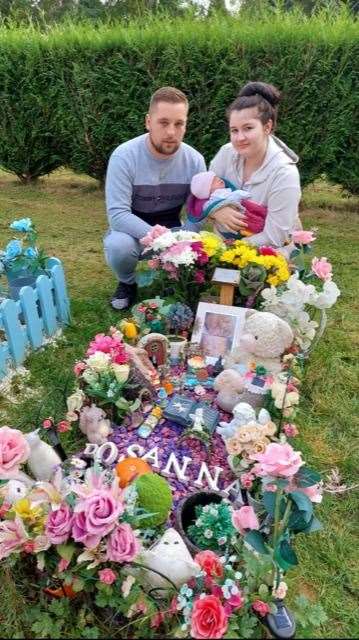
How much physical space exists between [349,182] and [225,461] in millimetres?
5147

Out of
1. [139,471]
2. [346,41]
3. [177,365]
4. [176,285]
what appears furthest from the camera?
[346,41]

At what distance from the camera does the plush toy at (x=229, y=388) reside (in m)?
2.52

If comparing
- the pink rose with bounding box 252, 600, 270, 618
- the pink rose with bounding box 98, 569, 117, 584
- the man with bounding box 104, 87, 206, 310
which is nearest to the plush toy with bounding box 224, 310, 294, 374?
the pink rose with bounding box 252, 600, 270, 618

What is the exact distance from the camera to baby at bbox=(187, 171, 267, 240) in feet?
10.9

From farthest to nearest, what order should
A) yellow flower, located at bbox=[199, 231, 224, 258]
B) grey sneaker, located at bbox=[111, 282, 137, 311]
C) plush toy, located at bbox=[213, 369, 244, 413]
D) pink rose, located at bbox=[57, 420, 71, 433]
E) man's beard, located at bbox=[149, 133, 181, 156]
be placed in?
grey sneaker, located at bbox=[111, 282, 137, 311] < man's beard, located at bbox=[149, 133, 181, 156] < yellow flower, located at bbox=[199, 231, 224, 258] < plush toy, located at bbox=[213, 369, 244, 413] < pink rose, located at bbox=[57, 420, 71, 433]

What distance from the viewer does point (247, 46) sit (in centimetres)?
626

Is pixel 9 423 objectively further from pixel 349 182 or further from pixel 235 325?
pixel 349 182

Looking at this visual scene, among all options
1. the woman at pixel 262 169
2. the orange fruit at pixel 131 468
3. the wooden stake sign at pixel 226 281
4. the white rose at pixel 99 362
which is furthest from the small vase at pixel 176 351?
the orange fruit at pixel 131 468

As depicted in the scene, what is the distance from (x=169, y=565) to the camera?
5.34 feet

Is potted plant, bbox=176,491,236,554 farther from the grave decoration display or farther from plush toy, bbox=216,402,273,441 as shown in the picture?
plush toy, bbox=216,402,273,441

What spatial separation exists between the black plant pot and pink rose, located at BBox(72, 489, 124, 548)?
44 centimetres

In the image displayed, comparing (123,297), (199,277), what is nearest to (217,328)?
(199,277)

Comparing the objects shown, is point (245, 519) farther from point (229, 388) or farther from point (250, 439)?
point (229, 388)

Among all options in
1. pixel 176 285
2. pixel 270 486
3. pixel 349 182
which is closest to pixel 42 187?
pixel 349 182
